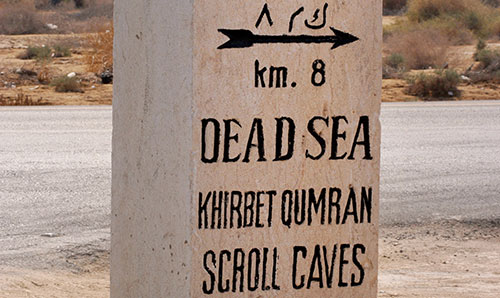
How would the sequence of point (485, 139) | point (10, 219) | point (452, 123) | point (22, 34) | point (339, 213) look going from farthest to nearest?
point (22, 34) → point (452, 123) → point (485, 139) → point (10, 219) → point (339, 213)

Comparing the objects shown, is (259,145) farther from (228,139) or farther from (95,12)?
(95,12)

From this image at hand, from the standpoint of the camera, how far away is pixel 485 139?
12086 millimetres

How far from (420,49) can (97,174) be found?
16.6 metres

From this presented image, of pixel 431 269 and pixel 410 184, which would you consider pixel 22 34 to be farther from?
pixel 431 269

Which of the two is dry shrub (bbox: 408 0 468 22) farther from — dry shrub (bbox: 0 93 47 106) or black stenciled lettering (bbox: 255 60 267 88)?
black stenciled lettering (bbox: 255 60 267 88)

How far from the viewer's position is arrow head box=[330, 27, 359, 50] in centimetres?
374

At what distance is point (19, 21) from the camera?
30906 mm

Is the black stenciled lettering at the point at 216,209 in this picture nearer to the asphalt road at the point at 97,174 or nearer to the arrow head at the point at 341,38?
the arrow head at the point at 341,38

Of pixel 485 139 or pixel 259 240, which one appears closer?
pixel 259 240

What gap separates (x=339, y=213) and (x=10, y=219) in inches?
177

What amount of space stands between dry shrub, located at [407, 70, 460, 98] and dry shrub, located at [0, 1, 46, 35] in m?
16.1

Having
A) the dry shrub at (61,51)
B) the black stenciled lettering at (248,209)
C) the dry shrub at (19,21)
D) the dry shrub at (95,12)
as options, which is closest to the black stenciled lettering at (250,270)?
the black stenciled lettering at (248,209)

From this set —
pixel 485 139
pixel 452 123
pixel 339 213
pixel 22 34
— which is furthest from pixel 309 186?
pixel 22 34

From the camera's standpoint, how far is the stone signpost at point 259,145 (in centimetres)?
363
